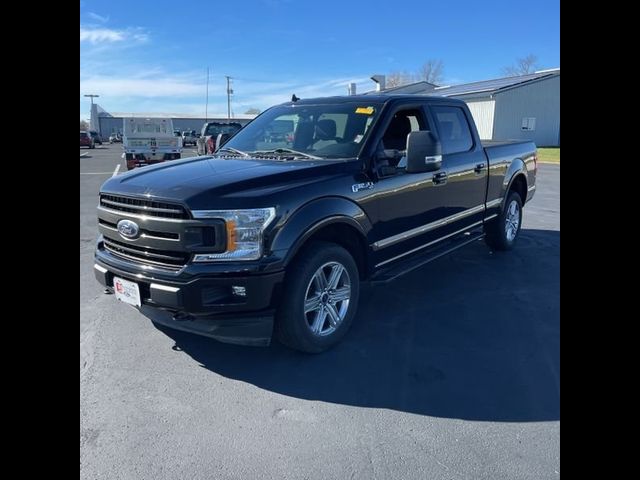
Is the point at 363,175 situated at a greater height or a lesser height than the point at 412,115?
lesser

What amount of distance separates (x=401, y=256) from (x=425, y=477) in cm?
235

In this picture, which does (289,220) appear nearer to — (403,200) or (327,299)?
(327,299)

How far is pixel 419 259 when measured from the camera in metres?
4.75

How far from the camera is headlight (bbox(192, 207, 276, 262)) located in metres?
3.08

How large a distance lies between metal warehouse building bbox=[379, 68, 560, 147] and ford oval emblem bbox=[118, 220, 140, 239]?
1147 inches

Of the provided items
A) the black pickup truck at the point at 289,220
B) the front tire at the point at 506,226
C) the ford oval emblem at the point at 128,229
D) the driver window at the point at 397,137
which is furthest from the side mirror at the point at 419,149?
the front tire at the point at 506,226

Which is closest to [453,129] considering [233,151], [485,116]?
[233,151]

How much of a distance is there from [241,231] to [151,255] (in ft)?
2.32

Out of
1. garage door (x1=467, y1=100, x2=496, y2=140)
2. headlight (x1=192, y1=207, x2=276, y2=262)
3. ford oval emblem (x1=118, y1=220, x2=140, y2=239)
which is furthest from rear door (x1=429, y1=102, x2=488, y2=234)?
garage door (x1=467, y1=100, x2=496, y2=140)

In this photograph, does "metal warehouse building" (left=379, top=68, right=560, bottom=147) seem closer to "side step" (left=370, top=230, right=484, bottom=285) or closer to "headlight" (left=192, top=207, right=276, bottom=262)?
"side step" (left=370, top=230, right=484, bottom=285)

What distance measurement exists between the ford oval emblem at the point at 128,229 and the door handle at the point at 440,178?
2842mm

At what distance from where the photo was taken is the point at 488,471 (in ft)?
7.93

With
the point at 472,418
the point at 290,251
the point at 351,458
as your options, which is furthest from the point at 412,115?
the point at 351,458
